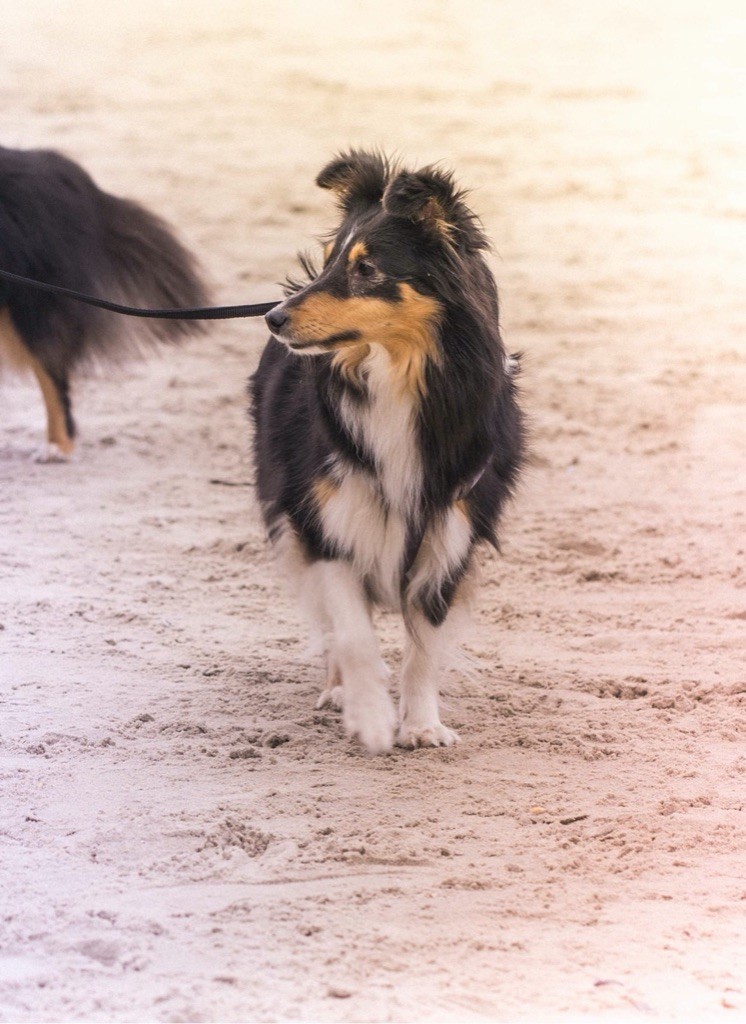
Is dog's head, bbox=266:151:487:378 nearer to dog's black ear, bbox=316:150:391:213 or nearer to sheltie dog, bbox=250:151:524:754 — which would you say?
sheltie dog, bbox=250:151:524:754

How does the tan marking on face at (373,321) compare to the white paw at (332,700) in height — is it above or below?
above

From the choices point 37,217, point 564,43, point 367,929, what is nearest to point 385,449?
point 367,929

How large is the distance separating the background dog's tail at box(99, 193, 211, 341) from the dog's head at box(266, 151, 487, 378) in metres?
3.53

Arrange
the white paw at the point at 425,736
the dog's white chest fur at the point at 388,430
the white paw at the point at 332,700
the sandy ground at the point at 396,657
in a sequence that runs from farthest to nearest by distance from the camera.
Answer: the white paw at the point at 332,700 → the white paw at the point at 425,736 → the dog's white chest fur at the point at 388,430 → the sandy ground at the point at 396,657

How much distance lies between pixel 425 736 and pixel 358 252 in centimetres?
136

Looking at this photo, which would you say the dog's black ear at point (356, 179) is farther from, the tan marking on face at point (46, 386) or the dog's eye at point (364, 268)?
the tan marking on face at point (46, 386)

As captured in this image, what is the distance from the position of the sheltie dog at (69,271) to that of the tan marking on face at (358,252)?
324cm

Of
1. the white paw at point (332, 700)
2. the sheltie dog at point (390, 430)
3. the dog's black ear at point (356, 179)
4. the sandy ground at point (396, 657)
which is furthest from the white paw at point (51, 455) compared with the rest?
the dog's black ear at point (356, 179)

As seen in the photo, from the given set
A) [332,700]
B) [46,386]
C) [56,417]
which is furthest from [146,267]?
[332,700]

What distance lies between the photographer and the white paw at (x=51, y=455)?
21.8ft

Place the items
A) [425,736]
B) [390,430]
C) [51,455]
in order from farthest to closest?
1. [51,455]
2. [425,736]
3. [390,430]

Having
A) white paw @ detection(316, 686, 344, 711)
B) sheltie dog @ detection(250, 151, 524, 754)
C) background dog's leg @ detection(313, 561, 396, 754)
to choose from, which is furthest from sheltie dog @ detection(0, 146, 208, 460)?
background dog's leg @ detection(313, 561, 396, 754)

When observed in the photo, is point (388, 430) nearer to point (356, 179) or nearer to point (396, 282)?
point (396, 282)

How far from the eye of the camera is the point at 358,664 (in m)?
3.71
